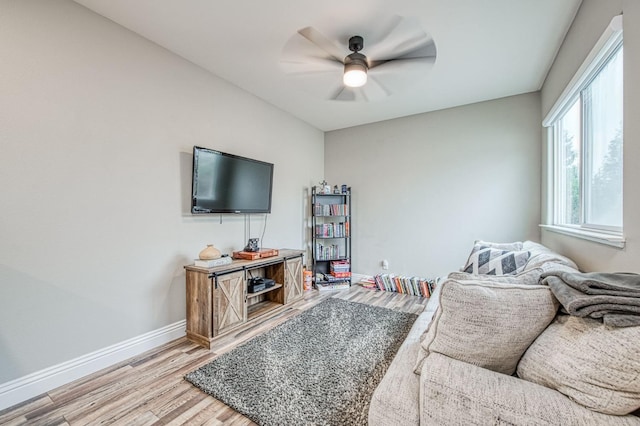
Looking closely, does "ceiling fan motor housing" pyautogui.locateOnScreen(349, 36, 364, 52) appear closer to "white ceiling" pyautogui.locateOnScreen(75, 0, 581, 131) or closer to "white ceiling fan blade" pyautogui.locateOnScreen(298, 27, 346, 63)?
"white ceiling" pyautogui.locateOnScreen(75, 0, 581, 131)

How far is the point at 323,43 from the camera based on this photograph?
87.0 inches

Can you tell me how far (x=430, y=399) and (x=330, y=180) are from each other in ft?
13.1

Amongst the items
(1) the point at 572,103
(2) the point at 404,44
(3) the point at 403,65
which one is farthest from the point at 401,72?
(1) the point at 572,103

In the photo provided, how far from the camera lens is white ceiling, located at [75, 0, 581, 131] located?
1.87 meters

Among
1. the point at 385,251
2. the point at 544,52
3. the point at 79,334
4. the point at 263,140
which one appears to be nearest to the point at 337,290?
the point at 385,251

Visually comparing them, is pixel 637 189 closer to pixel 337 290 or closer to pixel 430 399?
pixel 430 399

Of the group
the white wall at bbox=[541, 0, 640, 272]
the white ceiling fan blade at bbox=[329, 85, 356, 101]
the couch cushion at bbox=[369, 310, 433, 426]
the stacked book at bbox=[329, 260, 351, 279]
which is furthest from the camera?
the stacked book at bbox=[329, 260, 351, 279]

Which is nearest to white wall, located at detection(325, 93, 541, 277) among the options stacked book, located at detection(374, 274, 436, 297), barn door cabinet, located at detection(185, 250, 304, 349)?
stacked book, located at detection(374, 274, 436, 297)

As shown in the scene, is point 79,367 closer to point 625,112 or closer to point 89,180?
point 89,180

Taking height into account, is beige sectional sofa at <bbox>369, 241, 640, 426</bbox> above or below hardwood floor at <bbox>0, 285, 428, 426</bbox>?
above

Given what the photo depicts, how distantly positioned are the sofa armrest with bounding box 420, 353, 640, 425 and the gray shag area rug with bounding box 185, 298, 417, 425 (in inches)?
30.0

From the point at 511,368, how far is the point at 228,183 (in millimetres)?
2626

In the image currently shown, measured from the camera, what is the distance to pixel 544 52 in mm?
2389

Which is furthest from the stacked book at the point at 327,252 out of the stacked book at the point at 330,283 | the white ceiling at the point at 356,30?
the white ceiling at the point at 356,30
